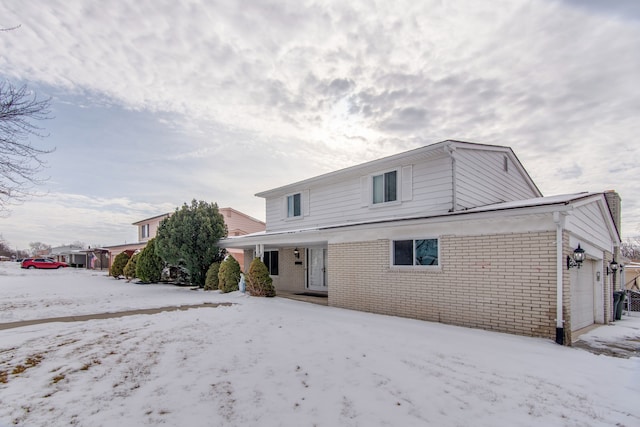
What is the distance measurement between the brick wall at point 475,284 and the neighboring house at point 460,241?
0.02 m

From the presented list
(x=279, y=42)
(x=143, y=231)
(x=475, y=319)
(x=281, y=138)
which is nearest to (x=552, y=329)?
(x=475, y=319)

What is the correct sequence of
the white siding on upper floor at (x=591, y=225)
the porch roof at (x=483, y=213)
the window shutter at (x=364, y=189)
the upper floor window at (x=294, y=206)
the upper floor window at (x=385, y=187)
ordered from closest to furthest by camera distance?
the porch roof at (x=483, y=213), the white siding on upper floor at (x=591, y=225), the upper floor window at (x=385, y=187), the window shutter at (x=364, y=189), the upper floor window at (x=294, y=206)

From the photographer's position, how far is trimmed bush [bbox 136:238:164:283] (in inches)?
862

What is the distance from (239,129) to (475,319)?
12.8 meters

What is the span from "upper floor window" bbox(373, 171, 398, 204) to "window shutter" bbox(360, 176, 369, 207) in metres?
0.32

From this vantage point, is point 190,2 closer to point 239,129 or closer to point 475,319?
point 239,129

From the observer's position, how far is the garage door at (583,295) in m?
8.96

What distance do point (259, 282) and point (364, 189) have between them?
236 inches

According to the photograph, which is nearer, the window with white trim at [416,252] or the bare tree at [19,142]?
the bare tree at [19,142]

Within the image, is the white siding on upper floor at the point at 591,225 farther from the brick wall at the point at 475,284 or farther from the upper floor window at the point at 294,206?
the upper floor window at the point at 294,206

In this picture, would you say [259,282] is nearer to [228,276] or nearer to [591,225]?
[228,276]

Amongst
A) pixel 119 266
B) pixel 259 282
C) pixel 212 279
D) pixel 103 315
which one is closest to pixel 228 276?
pixel 212 279

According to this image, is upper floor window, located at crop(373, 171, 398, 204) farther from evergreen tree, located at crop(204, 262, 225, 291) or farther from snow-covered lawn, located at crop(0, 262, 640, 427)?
evergreen tree, located at crop(204, 262, 225, 291)

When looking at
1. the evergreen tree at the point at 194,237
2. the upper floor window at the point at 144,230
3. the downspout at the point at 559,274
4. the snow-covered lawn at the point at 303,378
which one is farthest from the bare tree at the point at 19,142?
the upper floor window at the point at 144,230
